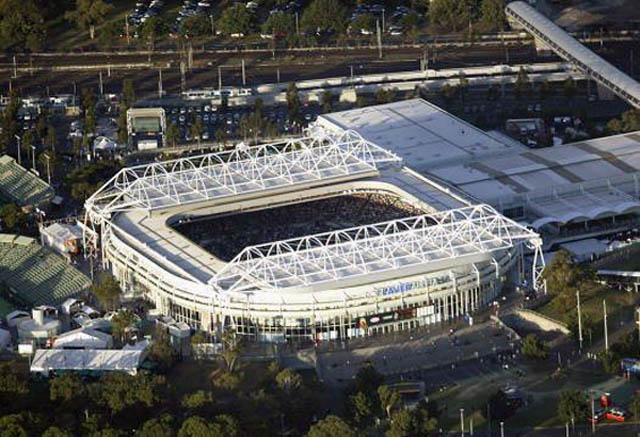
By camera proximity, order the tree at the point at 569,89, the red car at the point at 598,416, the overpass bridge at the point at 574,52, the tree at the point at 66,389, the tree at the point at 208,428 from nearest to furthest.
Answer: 1. the tree at the point at 208,428
2. the red car at the point at 598,416
3. the tree at the point at 66,389
4. the overpass bridge at the point at 574,52
5. the tree at the point at 569,89

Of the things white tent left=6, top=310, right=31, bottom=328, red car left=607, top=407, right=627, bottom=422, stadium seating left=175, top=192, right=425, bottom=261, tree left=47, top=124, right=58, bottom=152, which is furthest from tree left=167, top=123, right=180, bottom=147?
red car left=607, top=407, right=627, bottom=422

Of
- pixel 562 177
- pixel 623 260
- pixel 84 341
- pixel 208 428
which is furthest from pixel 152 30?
pixel 208 428

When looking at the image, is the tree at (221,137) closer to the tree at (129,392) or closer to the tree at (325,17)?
the tree at (325,17)

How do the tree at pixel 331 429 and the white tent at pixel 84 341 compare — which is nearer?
the tree at pixel 331 429

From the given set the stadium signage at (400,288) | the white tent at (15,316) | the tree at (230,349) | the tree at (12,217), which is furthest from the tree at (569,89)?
the white tent at (15,316)

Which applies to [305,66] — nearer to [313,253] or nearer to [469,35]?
[469,35]

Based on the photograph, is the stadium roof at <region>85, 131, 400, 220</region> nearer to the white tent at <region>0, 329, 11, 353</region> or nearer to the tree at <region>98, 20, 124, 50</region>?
the white tent at <region>0, 329, 11, 353</region>

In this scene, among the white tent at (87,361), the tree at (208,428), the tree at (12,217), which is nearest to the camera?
the tree at (208,428)
